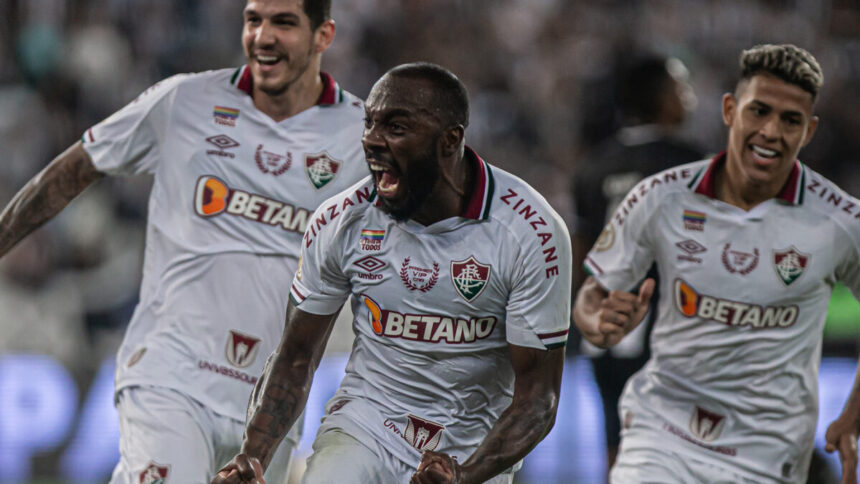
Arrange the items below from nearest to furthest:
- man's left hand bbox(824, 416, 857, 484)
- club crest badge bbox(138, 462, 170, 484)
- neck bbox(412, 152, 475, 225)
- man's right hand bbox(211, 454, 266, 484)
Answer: man's right hand bbox(211, 454, 266, 484)
neck bbox(412, 152, 475, 225)
club crest badge bbox(138, 462, 170, 484)
man's left hand bbox(824, 416, 857, 484)

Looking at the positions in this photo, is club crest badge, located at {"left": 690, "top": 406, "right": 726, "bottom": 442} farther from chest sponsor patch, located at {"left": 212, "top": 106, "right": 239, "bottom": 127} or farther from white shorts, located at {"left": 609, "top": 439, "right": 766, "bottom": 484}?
chest sponsor patch, located at {"left": 212, "top": 106, "right": 239, "bottom": 127}

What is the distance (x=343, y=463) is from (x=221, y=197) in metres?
1.54

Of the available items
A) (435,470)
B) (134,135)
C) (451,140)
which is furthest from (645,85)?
(435,470)

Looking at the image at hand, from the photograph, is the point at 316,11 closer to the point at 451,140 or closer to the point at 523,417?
the point at 451,140

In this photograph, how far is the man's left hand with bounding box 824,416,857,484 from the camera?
4.68 m

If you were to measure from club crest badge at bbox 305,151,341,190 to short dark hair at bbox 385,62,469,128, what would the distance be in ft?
4.07

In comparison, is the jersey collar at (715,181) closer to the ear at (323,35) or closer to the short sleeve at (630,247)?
the short sleeve at (630,247)

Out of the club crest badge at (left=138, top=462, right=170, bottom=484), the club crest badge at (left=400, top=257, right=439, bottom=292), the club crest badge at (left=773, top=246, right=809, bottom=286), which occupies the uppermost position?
the club crest badge at (left=773, top=246, right=809, bottom=286)

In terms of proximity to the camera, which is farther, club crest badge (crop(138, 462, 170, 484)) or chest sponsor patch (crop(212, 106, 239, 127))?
chest sponsor patch (crop(212, 106, 239, 127))

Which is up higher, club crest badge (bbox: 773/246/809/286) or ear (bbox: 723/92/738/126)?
ear (bbox: 723/92/738/126)

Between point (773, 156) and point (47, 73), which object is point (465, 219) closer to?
point (773, 156)

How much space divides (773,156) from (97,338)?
5888mm

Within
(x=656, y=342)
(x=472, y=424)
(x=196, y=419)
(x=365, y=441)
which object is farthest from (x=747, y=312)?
(x=196, y=419)

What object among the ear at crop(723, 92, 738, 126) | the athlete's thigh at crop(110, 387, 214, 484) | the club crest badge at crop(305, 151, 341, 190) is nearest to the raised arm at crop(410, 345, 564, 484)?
the athlete's thigh at crop(110, 387, 214, 484)
